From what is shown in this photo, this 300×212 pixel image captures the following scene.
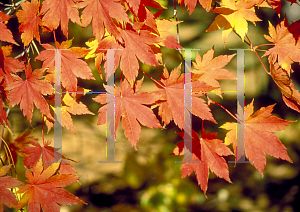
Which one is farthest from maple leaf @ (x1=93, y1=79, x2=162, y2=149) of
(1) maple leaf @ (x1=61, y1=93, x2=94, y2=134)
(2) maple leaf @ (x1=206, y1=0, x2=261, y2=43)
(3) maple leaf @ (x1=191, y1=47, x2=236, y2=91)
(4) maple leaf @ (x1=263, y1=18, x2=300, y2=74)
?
(4) maple leaf @ (x1=263, y1=18, x2=300, y2=74)

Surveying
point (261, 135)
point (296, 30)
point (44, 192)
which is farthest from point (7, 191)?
point (296, 30)

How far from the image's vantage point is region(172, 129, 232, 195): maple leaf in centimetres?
78

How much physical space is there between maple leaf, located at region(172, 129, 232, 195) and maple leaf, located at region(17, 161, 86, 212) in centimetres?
42

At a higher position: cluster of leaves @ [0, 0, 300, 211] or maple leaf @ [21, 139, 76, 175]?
cluster of leaves @ [0, 0, 300, 211]

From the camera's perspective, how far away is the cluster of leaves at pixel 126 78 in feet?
2.07

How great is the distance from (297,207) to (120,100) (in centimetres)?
137

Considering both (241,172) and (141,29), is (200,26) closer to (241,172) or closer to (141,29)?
(141,29)

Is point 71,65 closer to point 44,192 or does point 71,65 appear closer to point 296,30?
point 44,192

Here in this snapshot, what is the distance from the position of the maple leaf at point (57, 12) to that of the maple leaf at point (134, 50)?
150mm

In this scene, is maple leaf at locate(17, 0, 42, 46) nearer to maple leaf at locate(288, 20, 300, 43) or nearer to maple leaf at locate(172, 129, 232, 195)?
maple leaf at locate(172, 129, 232, 195)

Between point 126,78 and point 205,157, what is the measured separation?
1.33ft

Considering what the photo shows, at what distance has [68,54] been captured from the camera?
2.33 ft

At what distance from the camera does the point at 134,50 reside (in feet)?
2.07

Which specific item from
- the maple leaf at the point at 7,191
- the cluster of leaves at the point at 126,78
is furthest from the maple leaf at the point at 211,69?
the maple leaf at the point at 7,191
